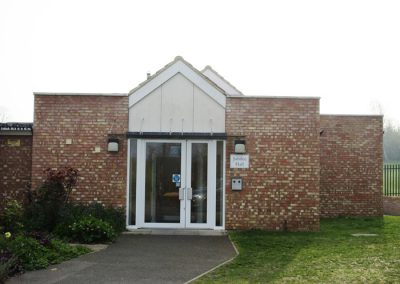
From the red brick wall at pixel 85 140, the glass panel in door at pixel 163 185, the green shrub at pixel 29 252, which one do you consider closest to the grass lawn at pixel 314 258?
the glass panel in door at pixel 163 185

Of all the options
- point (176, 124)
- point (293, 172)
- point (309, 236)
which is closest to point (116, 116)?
point (176, 124)

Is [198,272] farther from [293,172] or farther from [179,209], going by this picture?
[293,172]

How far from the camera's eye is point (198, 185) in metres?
12.9

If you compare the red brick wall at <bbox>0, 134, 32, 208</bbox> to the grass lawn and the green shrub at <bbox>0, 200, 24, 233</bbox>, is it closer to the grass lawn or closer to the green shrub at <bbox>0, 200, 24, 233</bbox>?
the green shrub at <bbox>0, 200, 24, 233</bbox>

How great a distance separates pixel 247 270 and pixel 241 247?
2255 millimetres

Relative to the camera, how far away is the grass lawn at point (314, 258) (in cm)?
754

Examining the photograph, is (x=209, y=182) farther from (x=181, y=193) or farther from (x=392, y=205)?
(x=392, y=205)

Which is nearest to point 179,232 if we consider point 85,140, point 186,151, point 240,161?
point 186,151

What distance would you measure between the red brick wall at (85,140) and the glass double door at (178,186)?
0.65 metres

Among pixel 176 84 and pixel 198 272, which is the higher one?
pixel 176 84

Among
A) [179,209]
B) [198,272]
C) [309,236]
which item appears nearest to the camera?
[198,272]

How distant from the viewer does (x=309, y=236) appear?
11961 mm

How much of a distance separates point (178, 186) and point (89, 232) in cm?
292

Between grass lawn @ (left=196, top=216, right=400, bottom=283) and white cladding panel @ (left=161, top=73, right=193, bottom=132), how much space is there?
3.32m
